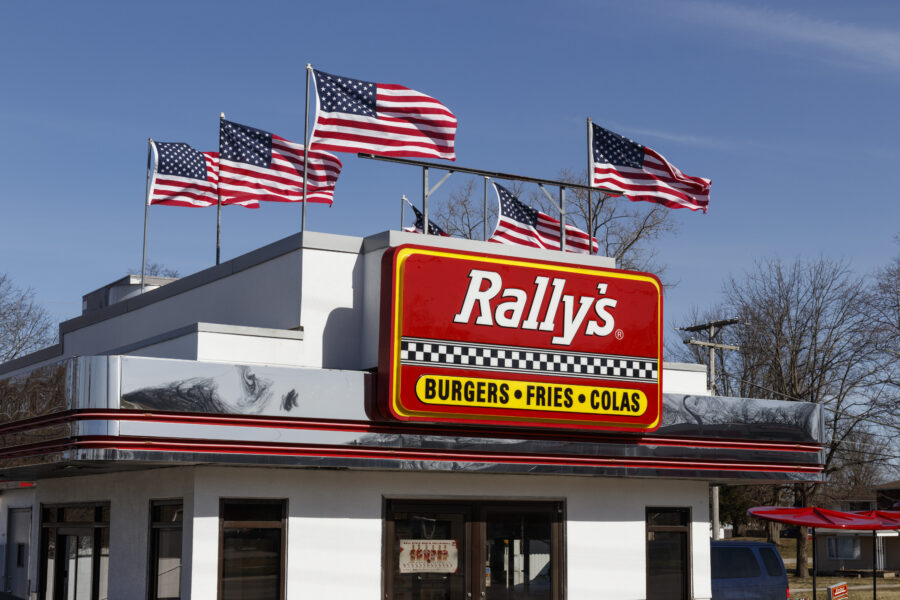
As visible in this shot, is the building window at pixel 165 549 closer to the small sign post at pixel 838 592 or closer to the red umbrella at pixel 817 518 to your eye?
the red umbrella at pixel 817 518

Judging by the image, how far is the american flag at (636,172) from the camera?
20484 mm

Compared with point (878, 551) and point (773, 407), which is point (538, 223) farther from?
point (878, 551)

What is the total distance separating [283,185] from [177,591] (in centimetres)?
907

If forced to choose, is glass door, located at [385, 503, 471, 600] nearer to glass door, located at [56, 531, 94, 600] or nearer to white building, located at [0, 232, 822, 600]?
white building, located at [0, 232, 822, 600]

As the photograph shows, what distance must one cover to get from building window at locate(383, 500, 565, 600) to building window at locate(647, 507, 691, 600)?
6.42 feet

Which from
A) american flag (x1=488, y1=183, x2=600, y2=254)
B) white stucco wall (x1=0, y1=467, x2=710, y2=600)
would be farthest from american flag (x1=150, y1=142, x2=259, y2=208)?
white stucco wall (x1=0, y1=467, x2=710, y2=600)

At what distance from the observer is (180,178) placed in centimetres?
2400

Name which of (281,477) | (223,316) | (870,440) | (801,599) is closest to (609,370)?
(281,477)

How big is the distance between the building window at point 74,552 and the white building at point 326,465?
0.16 feet

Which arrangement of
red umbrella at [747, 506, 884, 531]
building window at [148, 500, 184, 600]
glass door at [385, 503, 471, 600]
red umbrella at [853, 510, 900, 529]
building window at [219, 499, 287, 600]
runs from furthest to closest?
1. red umbrella at [853, 510, 900, 529]
2. red umbrella at [747, 506, 884, 531]
3. glass door at [385, 503, 471, 600]
4. building window at [148, 500, 184, 600]
5. building window at [219, 499, 287, 600]

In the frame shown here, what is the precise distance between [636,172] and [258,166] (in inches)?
295

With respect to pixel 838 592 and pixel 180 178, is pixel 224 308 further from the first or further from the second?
pixel 838 592

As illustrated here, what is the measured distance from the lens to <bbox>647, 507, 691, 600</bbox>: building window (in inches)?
736

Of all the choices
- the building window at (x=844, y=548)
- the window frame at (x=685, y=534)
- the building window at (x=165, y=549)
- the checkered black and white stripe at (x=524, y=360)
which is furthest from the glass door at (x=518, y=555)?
the building window at (x=844, y=548)
